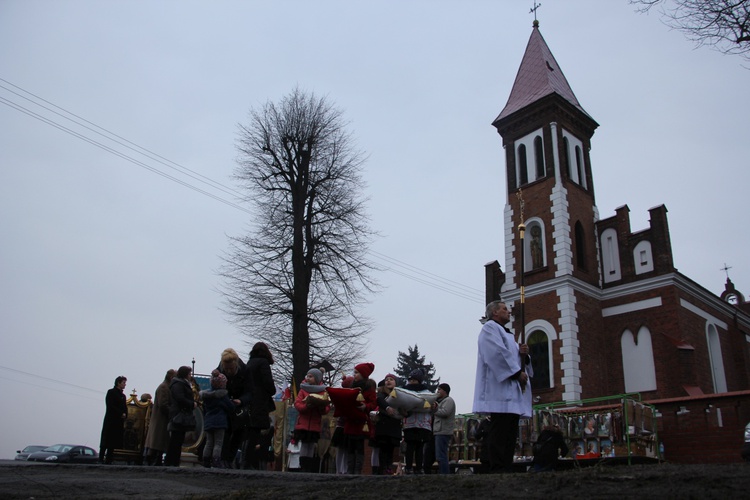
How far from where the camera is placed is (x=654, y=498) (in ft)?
13.3

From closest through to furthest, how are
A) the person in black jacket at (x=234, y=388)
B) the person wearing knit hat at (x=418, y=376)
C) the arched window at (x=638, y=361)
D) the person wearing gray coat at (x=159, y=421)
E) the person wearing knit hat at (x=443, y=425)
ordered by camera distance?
1. the person in black jacket at (x=234, y=388)
2. the person wearing knit hat at (x=443, y=425)
3. the person wearing knit hat at (x=418, y=376)
4. the person wearing gray coat at (x=159, y=421)
5. the arched window at (x=638, y=361)

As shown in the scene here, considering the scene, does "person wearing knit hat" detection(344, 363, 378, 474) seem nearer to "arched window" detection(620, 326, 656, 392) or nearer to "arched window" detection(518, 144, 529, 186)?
"arched window" detection(620, 326, 656, 392)

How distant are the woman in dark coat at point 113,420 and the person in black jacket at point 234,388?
3235 millimetres

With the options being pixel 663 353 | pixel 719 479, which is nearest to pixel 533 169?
pixel 663 353

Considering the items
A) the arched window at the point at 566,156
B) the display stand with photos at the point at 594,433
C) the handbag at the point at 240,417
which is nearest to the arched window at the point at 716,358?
the arched window at the point at 566,156

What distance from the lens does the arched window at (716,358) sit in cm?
2698

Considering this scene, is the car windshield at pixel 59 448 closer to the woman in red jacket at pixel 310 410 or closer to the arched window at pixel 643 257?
the woman in red jacket at pixel 310 410

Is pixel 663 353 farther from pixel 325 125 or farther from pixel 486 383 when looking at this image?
pixel 486 383

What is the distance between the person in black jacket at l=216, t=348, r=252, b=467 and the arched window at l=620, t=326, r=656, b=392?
61.2 feet

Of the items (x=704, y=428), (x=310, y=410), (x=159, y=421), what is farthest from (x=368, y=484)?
(x=704, y=428)

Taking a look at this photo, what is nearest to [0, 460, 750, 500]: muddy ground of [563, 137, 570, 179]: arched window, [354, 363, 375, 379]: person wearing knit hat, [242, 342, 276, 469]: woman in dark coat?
[242, 342, 276, 469]: woman in dark coat

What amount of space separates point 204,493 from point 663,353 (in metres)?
22.1

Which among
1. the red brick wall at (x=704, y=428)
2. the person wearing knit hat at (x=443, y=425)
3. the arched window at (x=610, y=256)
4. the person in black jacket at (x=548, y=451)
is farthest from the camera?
the arched window at (x=610, y=256)

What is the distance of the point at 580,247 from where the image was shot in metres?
27.4
